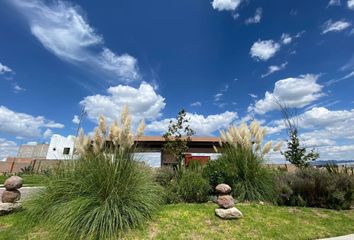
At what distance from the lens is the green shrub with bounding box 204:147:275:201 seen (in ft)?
21.8

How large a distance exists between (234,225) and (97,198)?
280 centimetres

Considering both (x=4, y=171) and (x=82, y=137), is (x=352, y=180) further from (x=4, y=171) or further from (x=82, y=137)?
(x=4, y=171)

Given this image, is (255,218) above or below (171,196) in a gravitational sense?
below

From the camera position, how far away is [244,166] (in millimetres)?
6855

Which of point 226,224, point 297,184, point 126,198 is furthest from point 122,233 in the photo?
point 297,184

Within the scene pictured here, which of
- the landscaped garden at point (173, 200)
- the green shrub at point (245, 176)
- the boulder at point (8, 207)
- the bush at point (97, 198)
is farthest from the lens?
the green shrub at point (245, 176)

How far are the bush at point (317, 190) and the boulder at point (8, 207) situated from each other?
6714 millimetres

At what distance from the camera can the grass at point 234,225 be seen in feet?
14.5

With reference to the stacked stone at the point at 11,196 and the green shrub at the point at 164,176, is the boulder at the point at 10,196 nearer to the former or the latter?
the stacked stone at the point at 11,196

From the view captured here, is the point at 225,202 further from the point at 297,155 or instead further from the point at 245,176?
the point at 297,155

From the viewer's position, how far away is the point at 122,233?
4.17 m

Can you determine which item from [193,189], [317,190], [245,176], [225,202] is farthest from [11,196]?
[317,190]

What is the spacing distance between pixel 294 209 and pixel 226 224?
7.52ft

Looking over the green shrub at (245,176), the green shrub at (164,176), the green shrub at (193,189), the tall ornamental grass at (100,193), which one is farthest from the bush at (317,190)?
the tall ornamental grass at (100,193)
